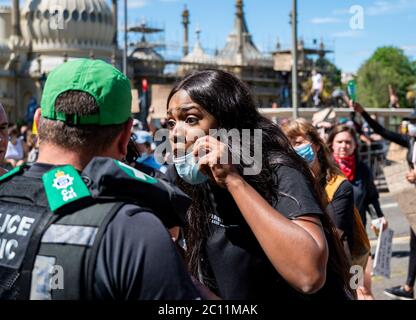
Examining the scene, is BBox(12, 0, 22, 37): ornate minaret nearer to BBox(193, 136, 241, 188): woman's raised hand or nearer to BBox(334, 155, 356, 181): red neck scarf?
BBox(334, 155, 356, 181): red neck scarf

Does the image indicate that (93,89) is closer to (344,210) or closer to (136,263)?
(136,263)

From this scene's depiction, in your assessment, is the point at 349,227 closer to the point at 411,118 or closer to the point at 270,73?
the point at 411,118

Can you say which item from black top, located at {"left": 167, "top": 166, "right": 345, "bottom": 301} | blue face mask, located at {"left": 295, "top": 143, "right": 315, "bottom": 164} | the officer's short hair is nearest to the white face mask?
blue face mask, located at {"left": 295, "top": 143, "right": 315, "bottom": 164}

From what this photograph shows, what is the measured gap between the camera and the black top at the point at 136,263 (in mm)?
1955

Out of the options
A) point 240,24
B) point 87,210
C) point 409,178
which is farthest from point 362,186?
point 240,24

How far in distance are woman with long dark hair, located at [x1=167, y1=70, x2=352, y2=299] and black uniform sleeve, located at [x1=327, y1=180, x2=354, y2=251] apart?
1.68 meters

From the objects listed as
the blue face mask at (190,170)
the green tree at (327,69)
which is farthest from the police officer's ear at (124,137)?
the green tree at (327,69)

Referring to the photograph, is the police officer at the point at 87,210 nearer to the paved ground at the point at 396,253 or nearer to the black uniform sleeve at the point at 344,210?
the black uniform sleeve at the point at 344,210

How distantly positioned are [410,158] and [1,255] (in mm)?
6885

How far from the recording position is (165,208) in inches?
83.7

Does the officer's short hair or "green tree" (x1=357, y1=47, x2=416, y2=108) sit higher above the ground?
"green tree" (x1=357, y1=47, x2=416, y2=108)

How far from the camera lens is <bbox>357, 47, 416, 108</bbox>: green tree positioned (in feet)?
279
